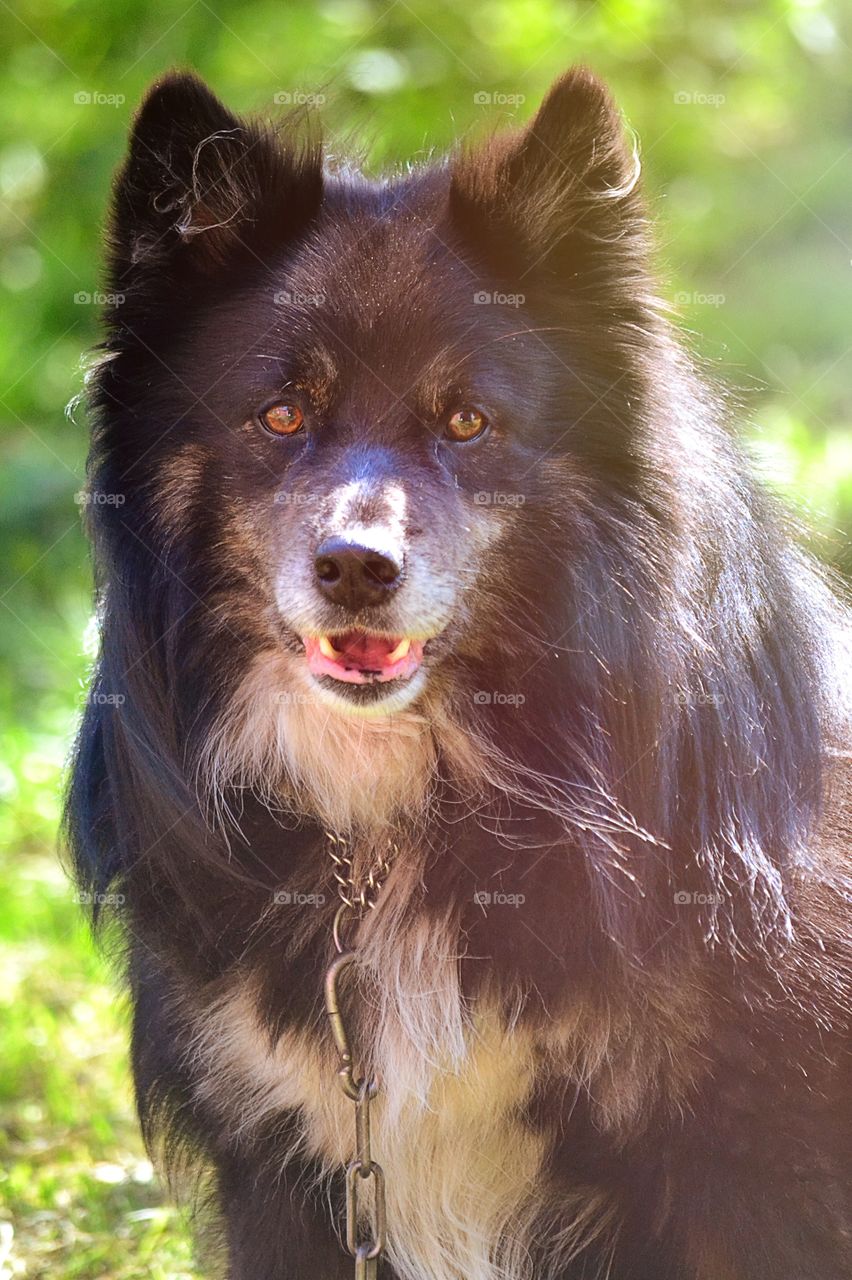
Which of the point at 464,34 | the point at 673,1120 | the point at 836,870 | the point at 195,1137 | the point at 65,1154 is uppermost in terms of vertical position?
the point at 464,34

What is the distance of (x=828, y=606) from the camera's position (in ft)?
10.3

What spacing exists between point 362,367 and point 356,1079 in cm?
143

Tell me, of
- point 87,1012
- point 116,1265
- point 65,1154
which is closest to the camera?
point 116,1265

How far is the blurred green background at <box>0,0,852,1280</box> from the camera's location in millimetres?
3885

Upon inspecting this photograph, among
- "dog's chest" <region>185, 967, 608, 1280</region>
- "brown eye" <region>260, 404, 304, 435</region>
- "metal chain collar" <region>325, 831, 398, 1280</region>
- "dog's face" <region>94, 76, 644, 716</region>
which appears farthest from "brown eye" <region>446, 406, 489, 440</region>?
"dog's chest" <region>185, 967, 608, 1280</region>

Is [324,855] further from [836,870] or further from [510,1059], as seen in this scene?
[836,870]

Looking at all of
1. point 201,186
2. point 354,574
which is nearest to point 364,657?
point 354,574

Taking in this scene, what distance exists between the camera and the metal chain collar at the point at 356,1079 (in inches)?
108

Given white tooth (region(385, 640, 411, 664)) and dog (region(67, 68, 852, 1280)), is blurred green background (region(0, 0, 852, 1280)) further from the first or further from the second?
white tooth (region(385, 640, 411, 664))

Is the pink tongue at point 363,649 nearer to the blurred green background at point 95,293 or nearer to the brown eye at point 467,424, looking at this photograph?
the brown eye at point 467,424

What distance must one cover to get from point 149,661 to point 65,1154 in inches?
73.0

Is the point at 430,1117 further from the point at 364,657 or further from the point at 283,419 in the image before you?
the point at 283,419

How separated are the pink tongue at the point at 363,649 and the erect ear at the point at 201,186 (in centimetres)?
88

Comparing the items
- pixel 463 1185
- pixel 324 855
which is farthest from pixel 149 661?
pixel 463 1185
